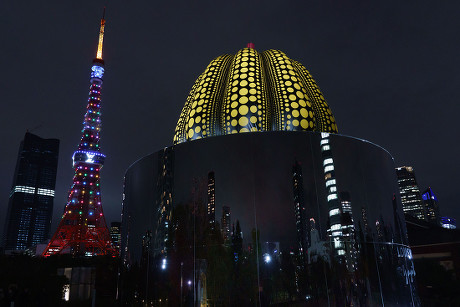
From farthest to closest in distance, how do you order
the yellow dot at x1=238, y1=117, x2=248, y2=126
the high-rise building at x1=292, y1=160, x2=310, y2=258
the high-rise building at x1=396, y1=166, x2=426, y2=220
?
1. the high-rise building at x1=396, y1=166, x2=426, y2=220
2. the yellow dot at x1=238, y1=117, x2=248, y2=126
3. the high-rise building at x1=292, y1=160, x2=310, y2=258

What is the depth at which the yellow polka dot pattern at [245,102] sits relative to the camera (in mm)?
11734

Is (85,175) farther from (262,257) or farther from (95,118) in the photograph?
(262,257)

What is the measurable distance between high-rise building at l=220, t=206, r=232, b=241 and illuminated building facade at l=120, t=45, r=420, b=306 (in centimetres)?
12

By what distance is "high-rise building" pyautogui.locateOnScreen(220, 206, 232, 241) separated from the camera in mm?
8922

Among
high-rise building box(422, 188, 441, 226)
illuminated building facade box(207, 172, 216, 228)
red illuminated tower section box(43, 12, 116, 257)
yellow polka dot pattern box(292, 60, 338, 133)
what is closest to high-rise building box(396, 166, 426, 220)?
high-rise building box(422, 188, 441, 226)

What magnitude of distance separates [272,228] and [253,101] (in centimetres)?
488

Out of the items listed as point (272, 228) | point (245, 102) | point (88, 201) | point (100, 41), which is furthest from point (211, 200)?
point (100, 41)

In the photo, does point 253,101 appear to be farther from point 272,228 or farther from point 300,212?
point 272,228

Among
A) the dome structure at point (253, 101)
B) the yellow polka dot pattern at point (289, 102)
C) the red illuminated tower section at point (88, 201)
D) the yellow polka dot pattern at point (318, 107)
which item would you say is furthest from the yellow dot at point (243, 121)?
the red illuminated tower section at point (88, 201)

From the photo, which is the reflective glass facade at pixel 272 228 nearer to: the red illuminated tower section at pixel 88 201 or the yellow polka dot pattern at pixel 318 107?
the yellow polka dot pattern at pixel 318 107

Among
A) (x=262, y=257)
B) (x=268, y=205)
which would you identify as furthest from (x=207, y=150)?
(x=262, y=257)

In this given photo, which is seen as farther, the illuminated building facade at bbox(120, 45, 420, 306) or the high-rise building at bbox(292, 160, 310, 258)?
the high-rise building at bbox(292, 160, 310, 258)

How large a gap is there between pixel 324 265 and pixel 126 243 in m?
6.43

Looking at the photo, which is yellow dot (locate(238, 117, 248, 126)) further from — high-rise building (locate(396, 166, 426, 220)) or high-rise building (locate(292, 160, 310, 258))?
high-rise building (locate(396, 166, 426, 220))
